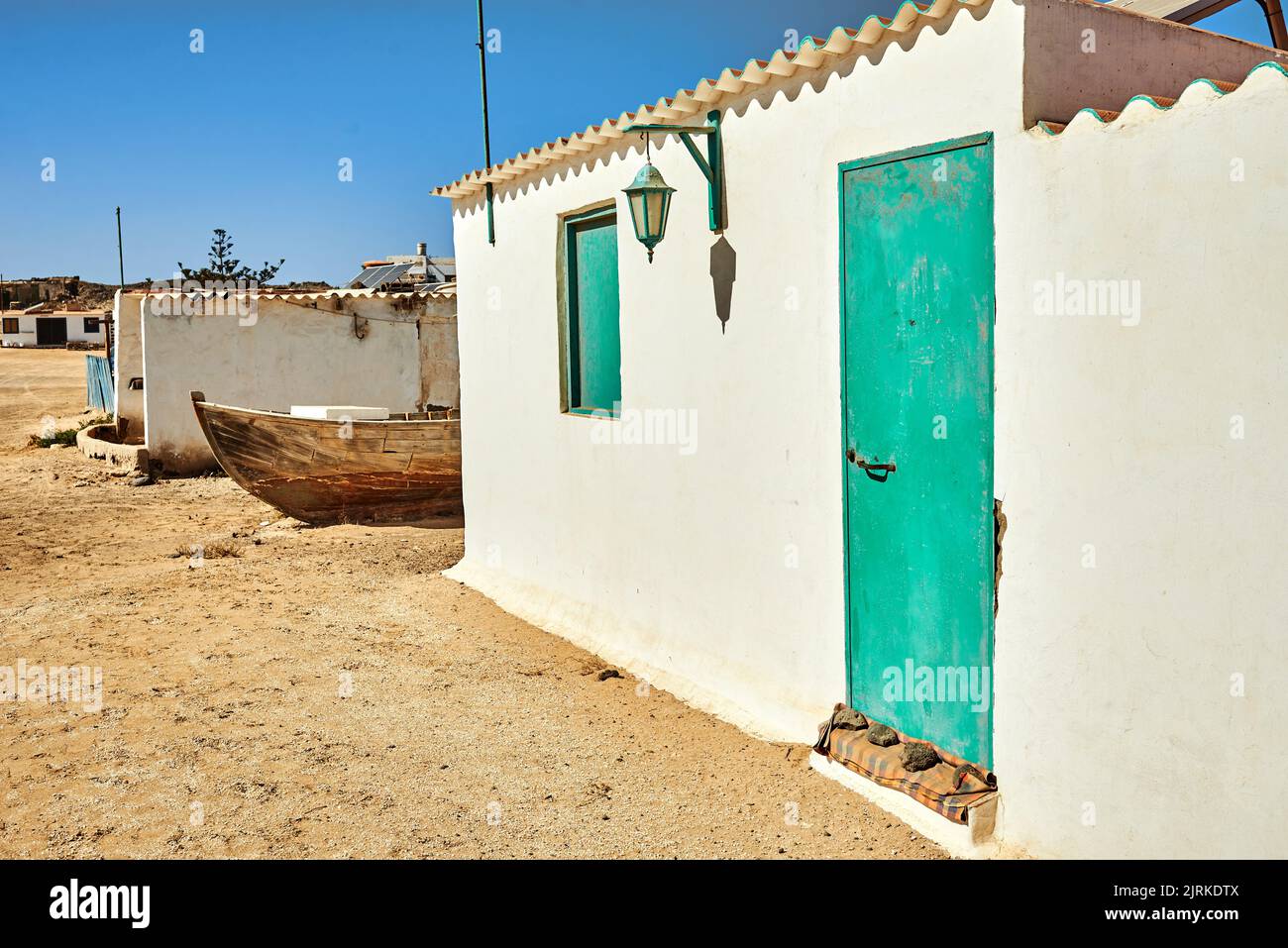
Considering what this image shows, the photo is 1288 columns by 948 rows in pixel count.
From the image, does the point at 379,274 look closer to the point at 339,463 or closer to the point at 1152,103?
the point at 339,463

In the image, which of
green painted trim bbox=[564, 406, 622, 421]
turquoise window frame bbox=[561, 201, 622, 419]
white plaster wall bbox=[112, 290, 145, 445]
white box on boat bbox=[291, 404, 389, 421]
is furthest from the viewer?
white plaster wall bbox=[112, 290, 145, 445]

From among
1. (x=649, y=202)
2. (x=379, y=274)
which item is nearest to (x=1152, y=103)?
(x=649, y=202)

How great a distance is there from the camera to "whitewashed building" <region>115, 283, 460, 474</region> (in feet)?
51.8

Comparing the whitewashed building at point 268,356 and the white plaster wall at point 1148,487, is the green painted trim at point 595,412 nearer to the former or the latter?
the white plaster wall at point 1148,487

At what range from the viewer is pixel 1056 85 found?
13.4 feet

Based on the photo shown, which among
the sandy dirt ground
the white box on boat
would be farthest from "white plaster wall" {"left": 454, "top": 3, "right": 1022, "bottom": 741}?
the white box on boat

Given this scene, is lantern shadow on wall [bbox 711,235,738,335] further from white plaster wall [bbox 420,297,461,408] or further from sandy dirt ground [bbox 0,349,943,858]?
white plaster wall [bbox 420,297,461,408]

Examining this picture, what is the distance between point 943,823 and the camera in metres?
4.32

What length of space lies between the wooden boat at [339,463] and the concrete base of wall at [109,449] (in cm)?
452

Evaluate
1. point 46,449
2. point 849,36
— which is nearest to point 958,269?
point 849,36

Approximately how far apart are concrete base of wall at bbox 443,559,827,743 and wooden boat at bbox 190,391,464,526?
2.67 meters

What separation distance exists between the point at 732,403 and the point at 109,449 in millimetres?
13889

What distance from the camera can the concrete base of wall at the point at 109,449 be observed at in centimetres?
1587
